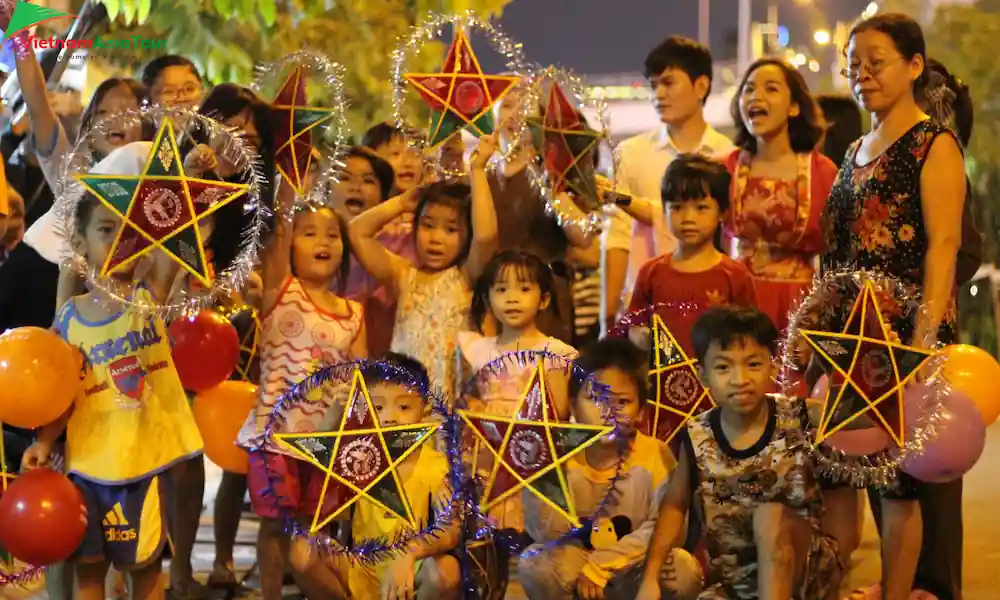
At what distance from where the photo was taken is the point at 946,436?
10.6 feet

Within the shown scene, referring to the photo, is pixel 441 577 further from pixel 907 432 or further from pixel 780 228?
pixel 780 228

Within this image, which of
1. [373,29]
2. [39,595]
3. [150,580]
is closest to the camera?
[150,580]

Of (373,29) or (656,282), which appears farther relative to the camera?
(373,29)

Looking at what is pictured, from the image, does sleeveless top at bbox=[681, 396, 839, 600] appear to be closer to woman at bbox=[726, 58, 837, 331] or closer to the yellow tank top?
woman at bbox=[726, 58, 837, 331]

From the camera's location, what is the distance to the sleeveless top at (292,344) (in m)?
3.53

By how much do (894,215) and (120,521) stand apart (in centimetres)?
232

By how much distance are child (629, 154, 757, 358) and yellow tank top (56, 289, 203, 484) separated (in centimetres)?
152

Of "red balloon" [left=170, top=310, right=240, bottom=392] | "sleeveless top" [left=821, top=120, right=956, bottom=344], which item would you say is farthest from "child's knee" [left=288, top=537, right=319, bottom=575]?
"sleeveless top" [left=821, top=120, right=956, bottom=344]

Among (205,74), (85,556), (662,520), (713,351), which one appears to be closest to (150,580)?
(85,556)

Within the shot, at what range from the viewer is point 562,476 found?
121 inches

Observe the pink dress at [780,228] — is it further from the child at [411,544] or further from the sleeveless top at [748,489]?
the child at [411,544]

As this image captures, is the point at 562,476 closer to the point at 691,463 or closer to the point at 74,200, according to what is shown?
the point at 691,463

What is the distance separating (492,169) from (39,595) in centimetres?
208

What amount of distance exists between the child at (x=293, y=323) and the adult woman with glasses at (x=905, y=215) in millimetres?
1459
